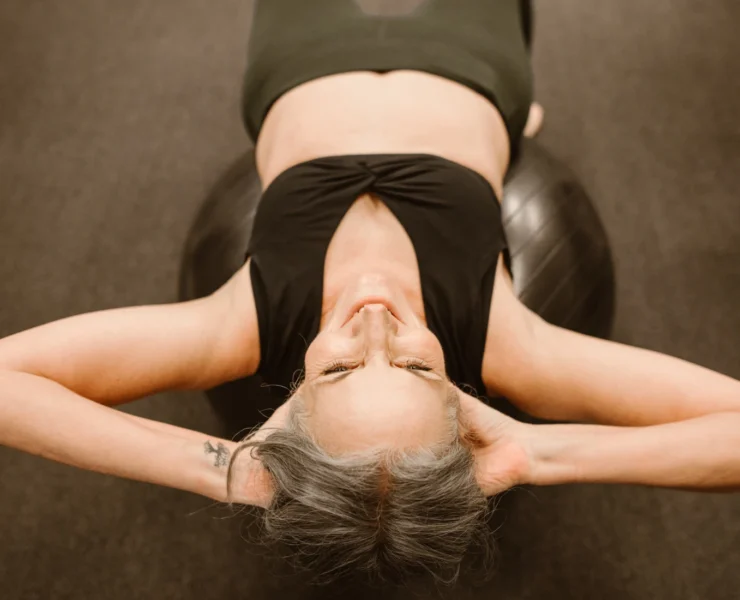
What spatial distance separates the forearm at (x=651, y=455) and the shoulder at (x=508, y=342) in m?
0.15

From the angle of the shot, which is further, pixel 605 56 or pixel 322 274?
pixel 605 56

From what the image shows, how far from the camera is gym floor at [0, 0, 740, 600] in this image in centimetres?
172

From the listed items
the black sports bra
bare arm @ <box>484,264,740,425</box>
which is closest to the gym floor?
bare arm @ <box>484,264,740,425</box>

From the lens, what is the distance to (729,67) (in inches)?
89.7

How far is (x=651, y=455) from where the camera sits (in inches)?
43.0

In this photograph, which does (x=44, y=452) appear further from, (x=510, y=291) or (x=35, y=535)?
Result: (x=510, y=291)

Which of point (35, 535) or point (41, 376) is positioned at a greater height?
point (41, 376)

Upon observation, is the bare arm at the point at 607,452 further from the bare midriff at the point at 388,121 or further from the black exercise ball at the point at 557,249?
the bare midriff at the point at 388,121

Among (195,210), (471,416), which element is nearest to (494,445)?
(471,416)

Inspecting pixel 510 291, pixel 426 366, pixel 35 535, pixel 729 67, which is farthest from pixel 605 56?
pixel 35 535

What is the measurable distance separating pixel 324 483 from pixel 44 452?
508mm

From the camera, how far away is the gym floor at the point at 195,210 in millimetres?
1719

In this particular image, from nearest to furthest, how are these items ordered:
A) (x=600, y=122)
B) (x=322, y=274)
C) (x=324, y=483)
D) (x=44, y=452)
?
1. (x=324, y=483)
2. (x=44, y=452)
3. (x=322, y=274)
4. (x=600, y=122)

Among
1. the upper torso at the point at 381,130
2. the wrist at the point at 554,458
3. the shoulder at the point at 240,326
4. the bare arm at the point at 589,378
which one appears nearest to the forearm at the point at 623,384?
the bare arm at the point at 589,378
